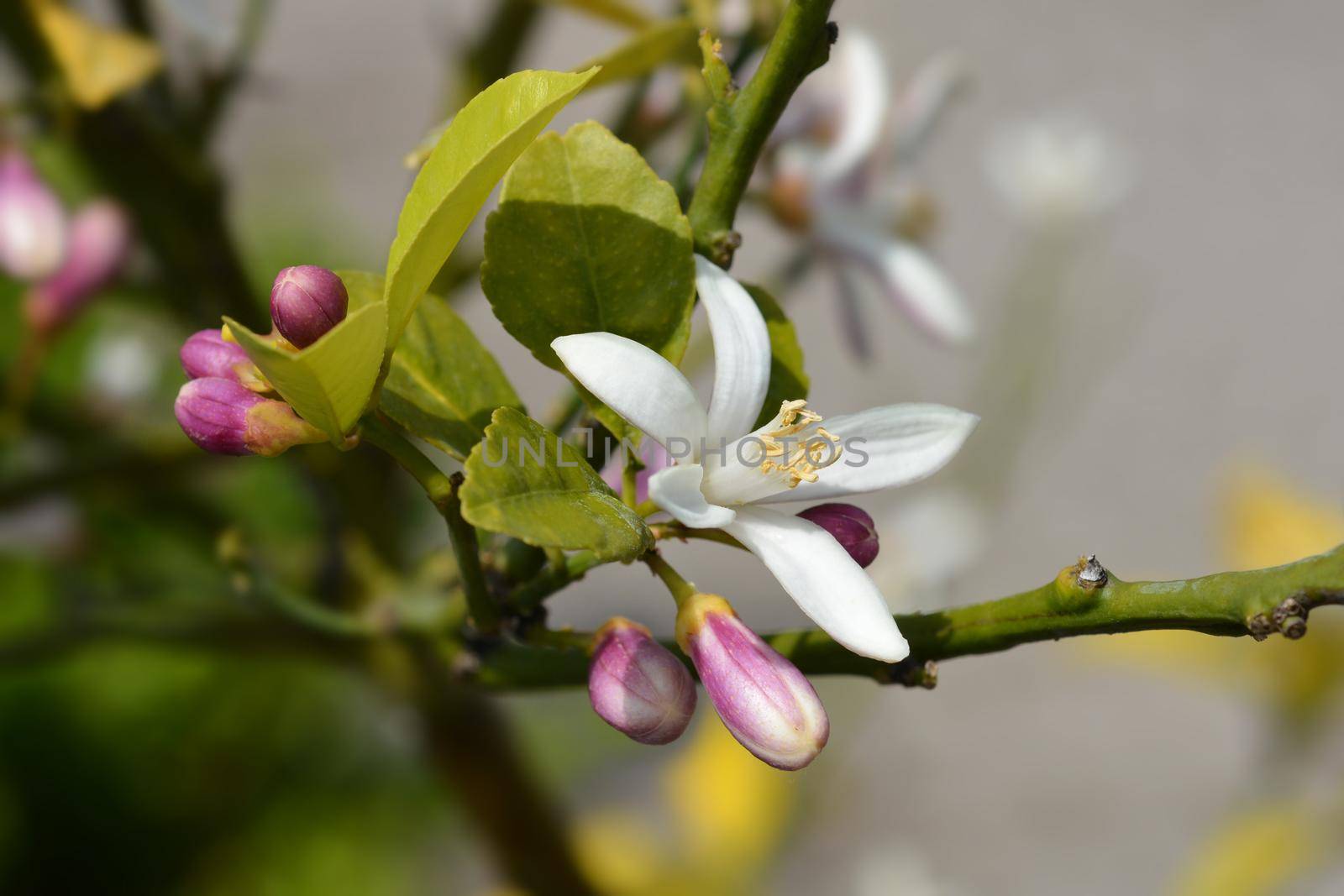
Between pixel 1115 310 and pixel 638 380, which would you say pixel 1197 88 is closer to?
pixel 1115 310

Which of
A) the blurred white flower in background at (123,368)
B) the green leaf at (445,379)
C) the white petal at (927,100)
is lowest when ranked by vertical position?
the blurred white flower in background at (123,368)

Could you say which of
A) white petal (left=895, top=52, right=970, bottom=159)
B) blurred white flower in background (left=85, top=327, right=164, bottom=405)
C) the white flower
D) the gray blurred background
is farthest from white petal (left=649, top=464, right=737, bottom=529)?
the gray blurred background

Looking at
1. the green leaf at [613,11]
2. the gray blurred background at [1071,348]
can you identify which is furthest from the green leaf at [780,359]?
the gray blurred background at [1071,348]

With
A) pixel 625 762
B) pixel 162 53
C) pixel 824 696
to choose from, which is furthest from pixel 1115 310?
pixel 162 53

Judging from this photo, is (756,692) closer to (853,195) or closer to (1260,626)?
(1260,626)

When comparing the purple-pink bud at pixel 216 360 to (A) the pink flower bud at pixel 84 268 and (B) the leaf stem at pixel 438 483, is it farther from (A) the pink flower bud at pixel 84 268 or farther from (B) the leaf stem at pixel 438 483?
(A) the pink flower bud at pixel 84 268

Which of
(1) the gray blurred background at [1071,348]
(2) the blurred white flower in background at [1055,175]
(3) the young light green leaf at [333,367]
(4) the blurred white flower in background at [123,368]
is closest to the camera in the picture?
(3) the young light green leaf at [333,367]

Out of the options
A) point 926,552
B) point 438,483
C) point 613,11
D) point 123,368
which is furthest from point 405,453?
point 123,368
